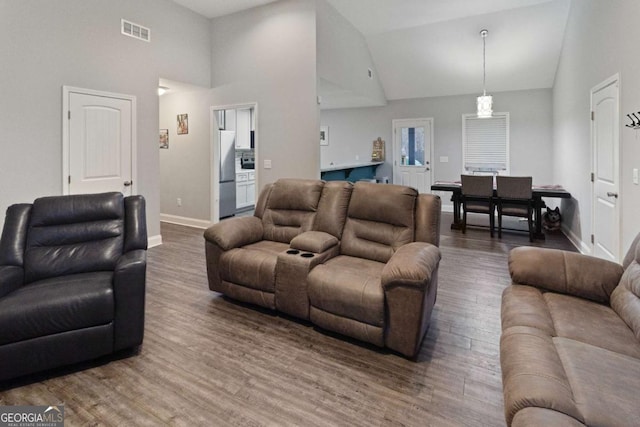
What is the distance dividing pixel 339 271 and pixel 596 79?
400 cm

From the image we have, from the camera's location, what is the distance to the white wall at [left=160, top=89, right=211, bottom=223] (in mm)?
6270

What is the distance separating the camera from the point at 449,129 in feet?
27.3

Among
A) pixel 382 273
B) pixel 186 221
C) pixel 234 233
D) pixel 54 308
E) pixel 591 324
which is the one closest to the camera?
pixel 591 324

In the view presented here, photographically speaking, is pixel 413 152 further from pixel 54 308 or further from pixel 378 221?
pixel 54 308

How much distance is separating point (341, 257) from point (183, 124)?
495cm

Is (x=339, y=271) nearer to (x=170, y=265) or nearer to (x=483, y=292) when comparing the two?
(x=483, y=292)

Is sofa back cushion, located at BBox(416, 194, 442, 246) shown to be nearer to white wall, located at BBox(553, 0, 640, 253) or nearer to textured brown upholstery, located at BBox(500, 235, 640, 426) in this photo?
textured brown upholstery, located at BBox(500, 235, 640, 426)

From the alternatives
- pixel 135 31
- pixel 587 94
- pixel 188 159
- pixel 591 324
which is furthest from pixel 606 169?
pixel 188 159

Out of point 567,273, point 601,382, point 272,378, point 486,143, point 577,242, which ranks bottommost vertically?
point 272,378

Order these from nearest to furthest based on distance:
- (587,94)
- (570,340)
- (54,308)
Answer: (570,340), (54,308), (587,94)

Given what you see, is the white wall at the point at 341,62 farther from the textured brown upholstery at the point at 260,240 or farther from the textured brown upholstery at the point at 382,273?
the textured brown upholstery at the point at 382,273

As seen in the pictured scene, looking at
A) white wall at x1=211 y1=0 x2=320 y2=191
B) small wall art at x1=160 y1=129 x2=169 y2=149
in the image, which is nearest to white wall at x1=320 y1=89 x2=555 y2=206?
white wall at x1=211 y1=0 x2=320 y2=191

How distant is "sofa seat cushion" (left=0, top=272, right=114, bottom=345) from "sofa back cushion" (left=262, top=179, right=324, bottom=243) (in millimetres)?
1535

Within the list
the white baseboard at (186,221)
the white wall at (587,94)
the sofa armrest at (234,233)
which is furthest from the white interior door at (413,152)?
the sofa armrest at (234,233)
